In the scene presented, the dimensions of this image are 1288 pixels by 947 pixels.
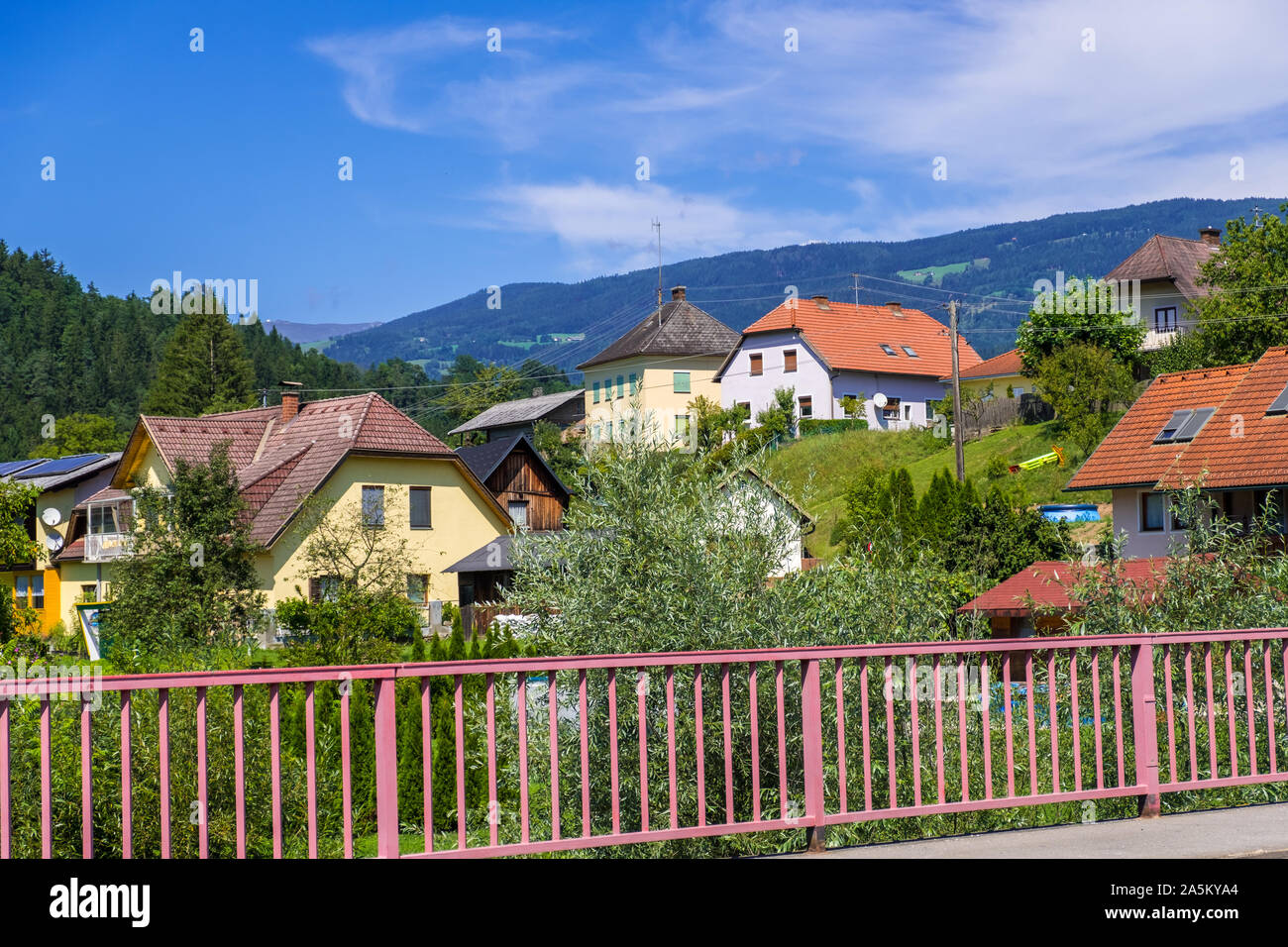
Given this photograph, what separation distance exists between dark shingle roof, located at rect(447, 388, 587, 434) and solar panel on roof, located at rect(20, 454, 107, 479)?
30.9 m

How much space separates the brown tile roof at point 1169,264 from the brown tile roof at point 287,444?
1365 inches

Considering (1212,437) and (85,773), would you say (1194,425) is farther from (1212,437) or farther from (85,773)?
(85,773)

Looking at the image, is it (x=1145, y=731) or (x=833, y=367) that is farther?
(x=833, y=367)

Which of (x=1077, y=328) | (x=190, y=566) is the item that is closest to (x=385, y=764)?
(x=190, y=566)

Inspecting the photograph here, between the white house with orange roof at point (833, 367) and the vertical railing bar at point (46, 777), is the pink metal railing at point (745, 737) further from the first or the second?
the white house with orange roof at point (833, 367)

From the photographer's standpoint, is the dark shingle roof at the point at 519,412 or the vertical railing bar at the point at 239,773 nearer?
the vertical railing bar at the point at 239,773

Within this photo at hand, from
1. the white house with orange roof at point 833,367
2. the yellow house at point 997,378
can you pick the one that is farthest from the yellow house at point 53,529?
the yellow house at point 997,378

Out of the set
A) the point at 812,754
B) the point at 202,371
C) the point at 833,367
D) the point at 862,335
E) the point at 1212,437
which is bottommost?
the point at 812,754

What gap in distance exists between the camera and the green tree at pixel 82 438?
94.9 m

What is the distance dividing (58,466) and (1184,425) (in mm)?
48541

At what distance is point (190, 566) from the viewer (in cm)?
2831

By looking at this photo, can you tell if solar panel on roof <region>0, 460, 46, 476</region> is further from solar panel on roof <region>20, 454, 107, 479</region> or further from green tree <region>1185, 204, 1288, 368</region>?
green tree <region>1185, 204, 1288, 368</region>
